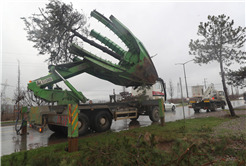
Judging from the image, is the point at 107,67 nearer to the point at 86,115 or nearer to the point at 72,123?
the point at 86,115

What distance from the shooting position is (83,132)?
6855 millimetres

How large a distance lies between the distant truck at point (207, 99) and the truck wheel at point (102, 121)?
12935mm

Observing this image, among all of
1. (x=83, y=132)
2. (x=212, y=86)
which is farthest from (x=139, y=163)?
(x=212, y=86)

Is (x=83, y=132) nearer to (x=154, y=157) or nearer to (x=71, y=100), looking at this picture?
(x=71, y=100)

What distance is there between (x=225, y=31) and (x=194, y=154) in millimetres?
11811

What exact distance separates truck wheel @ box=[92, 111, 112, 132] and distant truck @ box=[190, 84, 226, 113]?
42.4 ft

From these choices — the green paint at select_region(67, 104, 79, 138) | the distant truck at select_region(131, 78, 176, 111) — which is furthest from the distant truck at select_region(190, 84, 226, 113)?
the green paint at select_region(67, 104, 79, 138)

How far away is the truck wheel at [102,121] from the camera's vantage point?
7422 millimetres

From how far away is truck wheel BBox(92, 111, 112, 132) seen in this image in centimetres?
742

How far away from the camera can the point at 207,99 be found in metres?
16.8

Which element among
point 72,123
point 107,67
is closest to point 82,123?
point 72,123

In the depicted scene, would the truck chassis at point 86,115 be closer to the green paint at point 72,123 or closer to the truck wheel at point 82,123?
the truck wheel at point 82,123

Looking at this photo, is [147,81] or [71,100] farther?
[147,81]

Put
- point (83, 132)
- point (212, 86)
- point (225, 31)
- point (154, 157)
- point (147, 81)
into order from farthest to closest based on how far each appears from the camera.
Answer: point (212, 86) → point (225, 31) → point (147, 81) → point (83, 132) → point (154, 157)
